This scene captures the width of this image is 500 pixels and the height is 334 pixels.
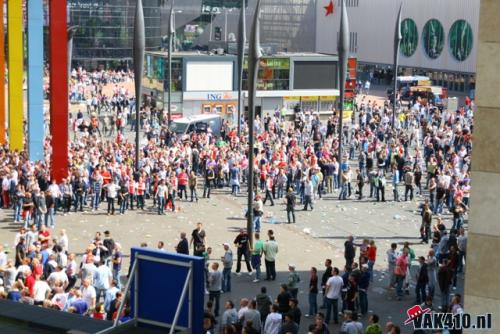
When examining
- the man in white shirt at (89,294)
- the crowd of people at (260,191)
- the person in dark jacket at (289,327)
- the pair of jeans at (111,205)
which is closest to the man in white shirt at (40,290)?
the crowd of people at (260,191)

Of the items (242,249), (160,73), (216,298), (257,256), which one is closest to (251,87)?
(242,249)

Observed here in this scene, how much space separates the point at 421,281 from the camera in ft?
63.5

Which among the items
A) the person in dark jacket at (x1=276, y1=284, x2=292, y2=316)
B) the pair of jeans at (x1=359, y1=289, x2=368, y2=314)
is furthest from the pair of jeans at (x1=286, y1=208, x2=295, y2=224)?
the person in dark jacket at (x1=276, y1=284, x2=292, y2=316)

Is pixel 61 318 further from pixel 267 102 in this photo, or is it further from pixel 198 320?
pixel 267 102

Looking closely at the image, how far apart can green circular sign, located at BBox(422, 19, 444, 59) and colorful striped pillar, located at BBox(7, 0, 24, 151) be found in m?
42.2

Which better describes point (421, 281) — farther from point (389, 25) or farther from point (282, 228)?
point (389, 25)

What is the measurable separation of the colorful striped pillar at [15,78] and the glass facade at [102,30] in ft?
143

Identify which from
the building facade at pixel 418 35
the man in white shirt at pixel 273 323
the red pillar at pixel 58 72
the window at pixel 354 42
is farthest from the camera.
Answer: the window at pixel 354 42

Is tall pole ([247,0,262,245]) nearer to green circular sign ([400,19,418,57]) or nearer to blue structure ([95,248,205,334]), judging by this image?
blue structure ([95,248,205,334])

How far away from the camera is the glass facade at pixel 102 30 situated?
264 ft

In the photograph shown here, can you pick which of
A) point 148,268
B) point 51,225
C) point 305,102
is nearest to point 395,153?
point 51,225

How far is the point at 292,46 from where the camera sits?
8694cm

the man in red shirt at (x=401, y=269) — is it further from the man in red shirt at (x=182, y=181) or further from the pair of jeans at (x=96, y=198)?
the pair of jeans at (x=96, y=198)

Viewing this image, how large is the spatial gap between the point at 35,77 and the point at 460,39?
41736 mm
